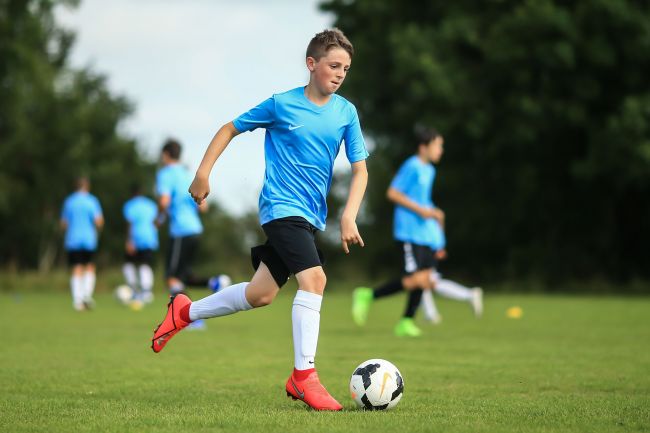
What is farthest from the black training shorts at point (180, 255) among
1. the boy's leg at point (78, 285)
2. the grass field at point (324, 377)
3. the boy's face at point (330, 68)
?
the boy's face at point (330, 68)

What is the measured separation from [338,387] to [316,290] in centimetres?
130

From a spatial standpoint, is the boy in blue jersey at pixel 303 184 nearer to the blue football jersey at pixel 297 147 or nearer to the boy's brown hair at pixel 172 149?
the blue football jersey at pixel 297 147

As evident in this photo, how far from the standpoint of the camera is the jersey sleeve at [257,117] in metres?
5.96

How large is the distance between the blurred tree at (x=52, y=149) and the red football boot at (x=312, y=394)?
3162cm

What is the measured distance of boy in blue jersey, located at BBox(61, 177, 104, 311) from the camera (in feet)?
58.4

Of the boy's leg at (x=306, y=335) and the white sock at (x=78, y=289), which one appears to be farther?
the white sock at (x=78, y=289)

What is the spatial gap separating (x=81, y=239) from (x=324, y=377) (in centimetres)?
1151

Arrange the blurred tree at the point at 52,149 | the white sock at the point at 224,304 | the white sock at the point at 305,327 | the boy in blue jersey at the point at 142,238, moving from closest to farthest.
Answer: the white sock at the point at 305,327, the white sock at the point at 224,304, the boy in blue jersey at the point at 142,238, the blurred tree at the point at 52,149

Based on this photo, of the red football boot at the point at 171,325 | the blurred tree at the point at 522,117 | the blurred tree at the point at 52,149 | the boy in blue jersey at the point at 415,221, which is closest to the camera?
the red football boot at the point at 171,325

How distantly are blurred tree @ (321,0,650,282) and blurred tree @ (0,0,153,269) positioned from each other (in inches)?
517

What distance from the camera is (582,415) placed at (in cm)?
537

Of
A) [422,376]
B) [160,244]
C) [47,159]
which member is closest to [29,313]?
[422,376]

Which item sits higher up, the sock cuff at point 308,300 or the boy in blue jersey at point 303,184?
the boy in blue jersey at point 303,184

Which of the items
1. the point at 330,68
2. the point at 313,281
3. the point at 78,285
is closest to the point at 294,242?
the point at 313,281
